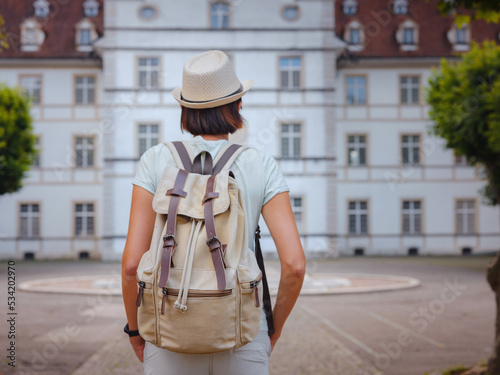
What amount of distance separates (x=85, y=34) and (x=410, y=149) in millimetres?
17529

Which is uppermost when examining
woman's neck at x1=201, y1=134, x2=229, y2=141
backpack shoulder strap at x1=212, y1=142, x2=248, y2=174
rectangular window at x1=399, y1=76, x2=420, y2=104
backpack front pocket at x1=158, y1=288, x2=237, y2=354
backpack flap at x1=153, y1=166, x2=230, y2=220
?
rectangular window at x1=399, y1=76, x2=420, y2=104

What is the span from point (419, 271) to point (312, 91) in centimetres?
1144

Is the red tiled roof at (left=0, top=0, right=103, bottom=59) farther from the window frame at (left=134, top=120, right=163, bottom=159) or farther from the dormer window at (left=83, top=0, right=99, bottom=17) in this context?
the window frame at (left=134, top=120, right=163, bottom=159)

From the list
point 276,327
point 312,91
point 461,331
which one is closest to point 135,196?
point 276,327

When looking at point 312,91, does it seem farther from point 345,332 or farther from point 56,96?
point 345,332

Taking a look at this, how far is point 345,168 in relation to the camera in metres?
32.8

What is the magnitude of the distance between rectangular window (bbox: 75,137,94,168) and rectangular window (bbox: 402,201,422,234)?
624 inches

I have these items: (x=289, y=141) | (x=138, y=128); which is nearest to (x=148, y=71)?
(x=138, y=128)

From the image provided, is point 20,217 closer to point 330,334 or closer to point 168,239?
point 330,334

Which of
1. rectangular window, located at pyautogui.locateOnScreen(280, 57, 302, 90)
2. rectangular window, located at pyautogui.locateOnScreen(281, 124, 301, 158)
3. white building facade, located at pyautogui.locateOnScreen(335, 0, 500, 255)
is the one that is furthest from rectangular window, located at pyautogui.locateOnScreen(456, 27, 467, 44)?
rectangular window, located at pyautogui.locateOnScreen(281, 124, 301, 158)

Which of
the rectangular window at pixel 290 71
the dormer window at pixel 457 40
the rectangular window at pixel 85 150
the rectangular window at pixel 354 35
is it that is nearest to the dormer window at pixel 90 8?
the rectangular window at pixel 85 150

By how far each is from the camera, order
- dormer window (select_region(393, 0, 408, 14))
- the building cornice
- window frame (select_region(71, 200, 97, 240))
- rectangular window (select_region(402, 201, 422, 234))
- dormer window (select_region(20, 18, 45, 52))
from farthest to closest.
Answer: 1. dormer window (select_region(393, 0, 408, 14))
2. dormer window (select_region(20, 18, 45, 52))
3. rectangular window (select_region(402, 201, 422, 234))
4. the building cornice
5. window frame (select_region(71, 200, 97, 240))

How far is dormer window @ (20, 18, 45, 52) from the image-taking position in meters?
33.6

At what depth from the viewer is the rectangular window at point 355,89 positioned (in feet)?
109
